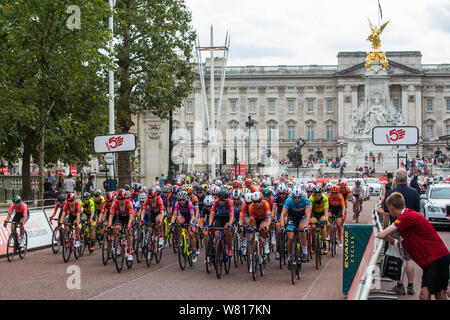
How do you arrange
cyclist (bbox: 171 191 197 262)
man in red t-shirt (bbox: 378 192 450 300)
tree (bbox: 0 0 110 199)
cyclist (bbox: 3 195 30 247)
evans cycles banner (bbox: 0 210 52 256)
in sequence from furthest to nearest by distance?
tree (bbox: 0 0 110 199), evans cycles banner (bbox: 0 210 52 256), cyclist (bbox: 3 195 30 247), cyclist (bbox: 171 191 197 262), man in red t-shirt (bbox: 378 192 450 300)

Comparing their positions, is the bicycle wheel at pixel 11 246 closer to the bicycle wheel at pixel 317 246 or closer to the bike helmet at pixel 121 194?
the bike helmet at pixel 121 194

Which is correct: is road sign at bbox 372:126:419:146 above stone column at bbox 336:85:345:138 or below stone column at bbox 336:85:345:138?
below

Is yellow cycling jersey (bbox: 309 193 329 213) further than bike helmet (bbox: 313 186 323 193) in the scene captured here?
Yes

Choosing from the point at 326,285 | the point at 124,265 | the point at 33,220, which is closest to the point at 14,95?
the point at 33,220

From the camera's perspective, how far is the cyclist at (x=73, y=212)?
53.2 feet

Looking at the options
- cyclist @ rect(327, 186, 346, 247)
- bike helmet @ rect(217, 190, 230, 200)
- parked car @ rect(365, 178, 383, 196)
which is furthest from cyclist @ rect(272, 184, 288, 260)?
parked car @ rect(365, 178, 383, 196)

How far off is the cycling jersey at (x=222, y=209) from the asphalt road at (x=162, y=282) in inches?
51.8

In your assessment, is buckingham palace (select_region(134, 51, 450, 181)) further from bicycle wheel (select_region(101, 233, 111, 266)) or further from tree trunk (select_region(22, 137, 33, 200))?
bicycle wheel (select_region(101, 233, 111, 266))

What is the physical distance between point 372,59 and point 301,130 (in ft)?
183

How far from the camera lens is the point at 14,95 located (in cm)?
2280

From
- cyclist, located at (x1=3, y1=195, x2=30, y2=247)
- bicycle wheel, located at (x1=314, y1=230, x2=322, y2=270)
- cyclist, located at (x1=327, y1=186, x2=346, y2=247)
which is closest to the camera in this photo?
bicycle wheel, located at (x1=314, y1=230, x2=322, y2=270)

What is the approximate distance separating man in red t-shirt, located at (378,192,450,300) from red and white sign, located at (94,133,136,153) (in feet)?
36.5

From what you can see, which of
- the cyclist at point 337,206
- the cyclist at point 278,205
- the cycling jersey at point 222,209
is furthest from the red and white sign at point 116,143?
the cyclist at point 337,206

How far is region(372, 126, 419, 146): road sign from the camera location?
1525cm
